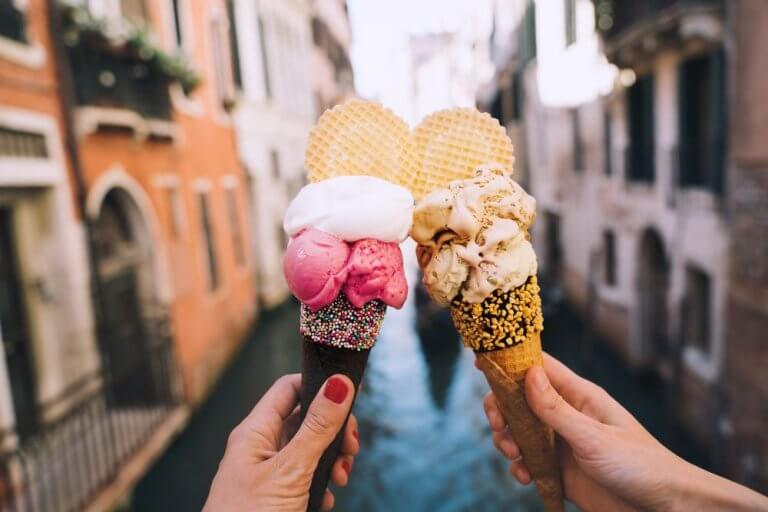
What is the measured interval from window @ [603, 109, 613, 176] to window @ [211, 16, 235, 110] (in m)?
5.94

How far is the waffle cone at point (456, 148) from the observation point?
167cm

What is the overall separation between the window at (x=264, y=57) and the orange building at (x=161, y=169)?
1.96 meters

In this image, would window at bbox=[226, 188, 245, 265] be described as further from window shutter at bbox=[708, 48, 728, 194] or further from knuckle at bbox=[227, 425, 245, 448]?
knuckle at bbox=[227, 425, 245, 448]

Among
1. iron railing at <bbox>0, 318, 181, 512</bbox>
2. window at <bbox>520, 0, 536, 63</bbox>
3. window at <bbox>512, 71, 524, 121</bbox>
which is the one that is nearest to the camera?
iron railing at <bbox>0, 318, 181, 512</bbox>

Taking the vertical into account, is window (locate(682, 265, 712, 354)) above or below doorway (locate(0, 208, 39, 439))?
below

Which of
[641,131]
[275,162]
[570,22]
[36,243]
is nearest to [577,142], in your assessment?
[570,22]

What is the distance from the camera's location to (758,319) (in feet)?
16.6

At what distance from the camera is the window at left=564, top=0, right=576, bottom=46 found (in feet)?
34.5

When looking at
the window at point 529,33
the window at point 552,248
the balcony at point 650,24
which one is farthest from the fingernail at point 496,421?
the window at point 529,33

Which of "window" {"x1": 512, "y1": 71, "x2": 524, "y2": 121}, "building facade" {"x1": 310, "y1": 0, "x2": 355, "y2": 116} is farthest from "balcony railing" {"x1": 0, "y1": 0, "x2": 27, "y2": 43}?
"window" {"x1": 512, "y1": 71, "x2": 524, "y2": 121}

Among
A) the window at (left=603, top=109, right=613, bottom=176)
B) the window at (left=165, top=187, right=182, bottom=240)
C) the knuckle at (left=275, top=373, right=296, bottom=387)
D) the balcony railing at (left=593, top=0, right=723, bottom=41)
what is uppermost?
the balcony railing at (left=593, top=0, right=723, bottom=41)

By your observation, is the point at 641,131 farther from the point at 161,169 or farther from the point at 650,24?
the point at 161,169

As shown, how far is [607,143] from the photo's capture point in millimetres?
9328

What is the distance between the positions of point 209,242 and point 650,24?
6.22 meters
